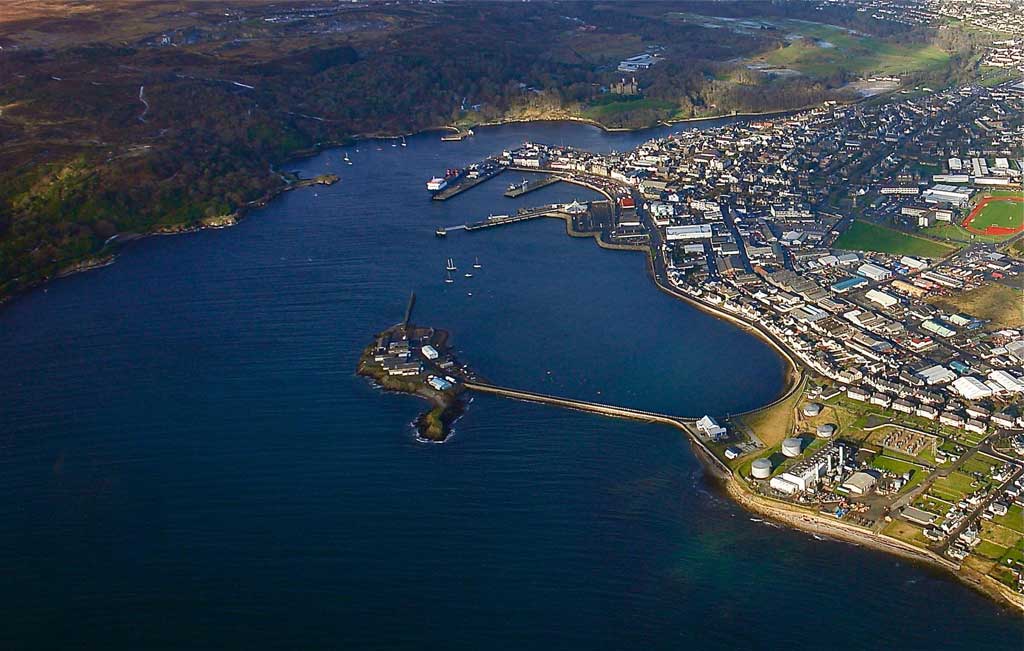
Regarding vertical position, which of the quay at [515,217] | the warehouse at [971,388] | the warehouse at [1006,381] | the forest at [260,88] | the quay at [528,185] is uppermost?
the warehouse at [1006,381]

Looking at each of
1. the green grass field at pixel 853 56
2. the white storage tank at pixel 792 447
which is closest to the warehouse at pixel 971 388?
the white storage tank at pixel 792 447

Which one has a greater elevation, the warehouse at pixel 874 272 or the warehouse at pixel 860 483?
the warehouse at pixel 860 483

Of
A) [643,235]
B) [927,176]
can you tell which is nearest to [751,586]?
[643,235]

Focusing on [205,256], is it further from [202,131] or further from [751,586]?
[751,586]

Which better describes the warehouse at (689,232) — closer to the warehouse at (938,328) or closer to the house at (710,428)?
the warehouse at (938,328)

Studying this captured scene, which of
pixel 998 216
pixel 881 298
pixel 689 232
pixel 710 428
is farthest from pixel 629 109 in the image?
pixel 710 428

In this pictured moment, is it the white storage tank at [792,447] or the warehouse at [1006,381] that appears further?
the warehouse at [1006,381]

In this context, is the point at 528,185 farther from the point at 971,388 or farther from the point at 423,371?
the point at 971,388

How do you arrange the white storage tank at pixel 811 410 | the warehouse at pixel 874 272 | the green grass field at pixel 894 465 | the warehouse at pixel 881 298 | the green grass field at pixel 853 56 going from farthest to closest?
the green grass field at pixel 853 56 → the warehouse at pixel 874 272 → the warehouse at pixel 881 298 → the white storage tank at pixel 811 410 → the green grass field at pixel 894 465
